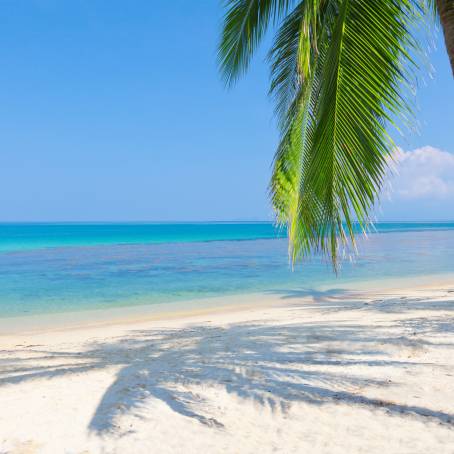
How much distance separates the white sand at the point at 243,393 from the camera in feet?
8.31

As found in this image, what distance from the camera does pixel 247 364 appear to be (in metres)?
4.06

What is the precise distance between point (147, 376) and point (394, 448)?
224cm

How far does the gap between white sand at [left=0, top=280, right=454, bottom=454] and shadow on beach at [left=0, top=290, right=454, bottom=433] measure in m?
0.01

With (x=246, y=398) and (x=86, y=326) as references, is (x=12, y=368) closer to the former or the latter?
(x=246, y=398)

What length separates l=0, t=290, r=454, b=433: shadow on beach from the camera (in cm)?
309

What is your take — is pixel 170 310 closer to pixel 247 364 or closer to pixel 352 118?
pixel 247 364

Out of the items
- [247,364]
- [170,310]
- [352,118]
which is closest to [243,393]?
[247,364]

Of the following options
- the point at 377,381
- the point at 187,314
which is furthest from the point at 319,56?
the point at 187,314

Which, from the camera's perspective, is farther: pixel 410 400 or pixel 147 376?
pixel 147 376

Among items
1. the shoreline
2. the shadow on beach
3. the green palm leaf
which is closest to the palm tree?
the green palm leaf

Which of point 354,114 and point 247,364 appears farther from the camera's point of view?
point 247,364

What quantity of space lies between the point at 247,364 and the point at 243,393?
2.57 ft

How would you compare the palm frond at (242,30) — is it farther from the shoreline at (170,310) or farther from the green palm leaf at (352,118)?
the shoreline at (170,310)

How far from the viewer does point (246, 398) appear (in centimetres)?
317
